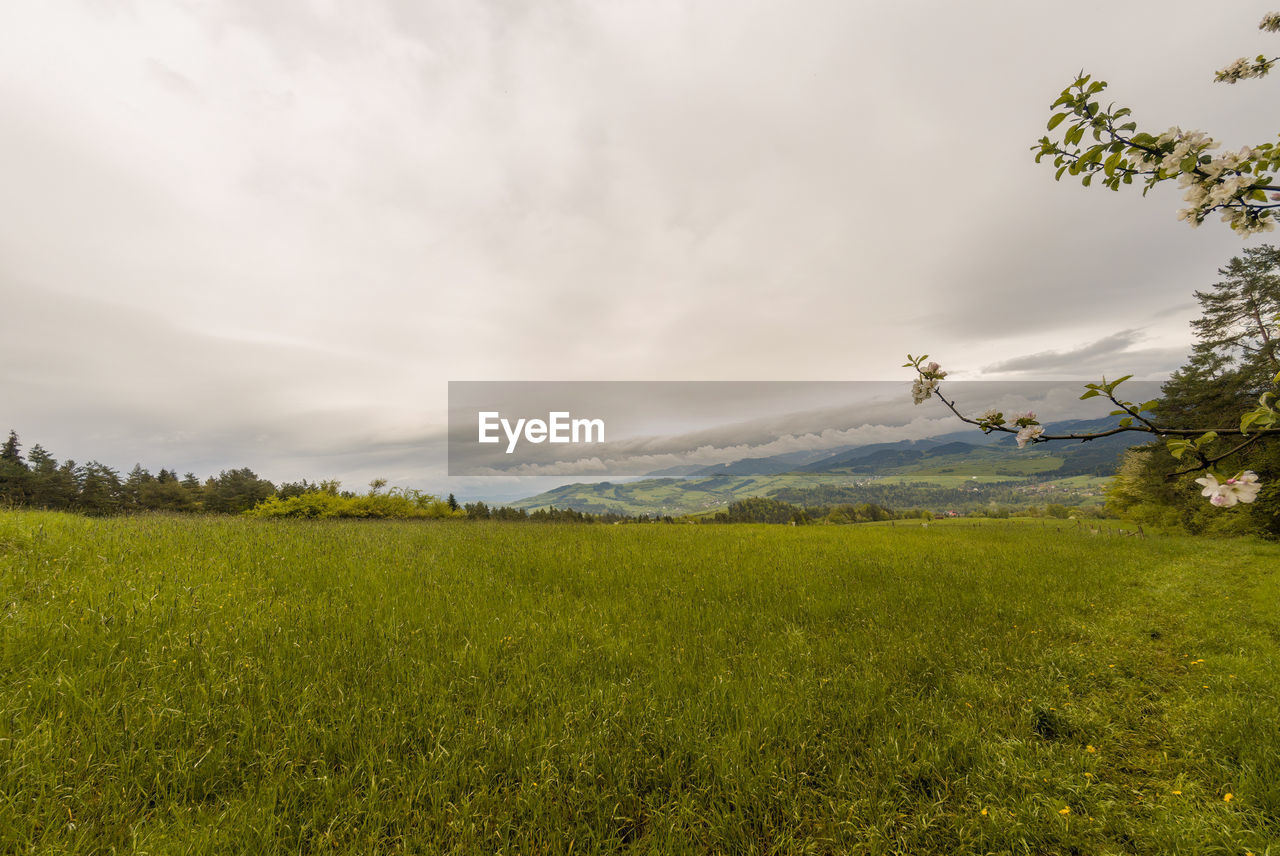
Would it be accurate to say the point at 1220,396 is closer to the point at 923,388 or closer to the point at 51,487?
the point at 923,388

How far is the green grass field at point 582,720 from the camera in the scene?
3.18 m

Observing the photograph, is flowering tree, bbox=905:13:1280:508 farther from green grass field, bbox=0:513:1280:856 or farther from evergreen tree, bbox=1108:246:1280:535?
evergreen tree, bbox=1108:246:1280:535

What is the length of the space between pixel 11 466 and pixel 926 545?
72.5m

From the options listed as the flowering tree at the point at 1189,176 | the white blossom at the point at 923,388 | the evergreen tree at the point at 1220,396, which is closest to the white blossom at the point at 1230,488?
the flowering tree at the point at 1189,176

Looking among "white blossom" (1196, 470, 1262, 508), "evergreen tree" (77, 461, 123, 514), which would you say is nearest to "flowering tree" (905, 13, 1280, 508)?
"white blossom" (1196, 470, 1262, 508)

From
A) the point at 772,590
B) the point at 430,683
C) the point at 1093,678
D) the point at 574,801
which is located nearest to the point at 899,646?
the point at 1093,678

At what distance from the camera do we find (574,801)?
3.43 meters

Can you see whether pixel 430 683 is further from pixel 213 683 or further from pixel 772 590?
pixel 772 590

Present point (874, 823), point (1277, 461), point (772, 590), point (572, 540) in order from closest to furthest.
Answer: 1. point (874, 823)
2. point (772, 590)
3. point (572, 540)
4. point (1277, 461)

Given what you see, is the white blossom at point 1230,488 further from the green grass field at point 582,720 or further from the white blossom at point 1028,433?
the green grass field at point 582,720

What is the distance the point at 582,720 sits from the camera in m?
4.24

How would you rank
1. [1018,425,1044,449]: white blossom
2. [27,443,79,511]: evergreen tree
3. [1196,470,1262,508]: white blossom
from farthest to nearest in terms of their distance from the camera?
[27,443,79,511]: evergreen tree
[1018,425,1044,449]: white blossom
[1196,470,1262,508]: white blossom

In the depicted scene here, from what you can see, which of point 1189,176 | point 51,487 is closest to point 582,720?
point 1189,176

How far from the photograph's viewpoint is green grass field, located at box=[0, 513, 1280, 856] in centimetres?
318
